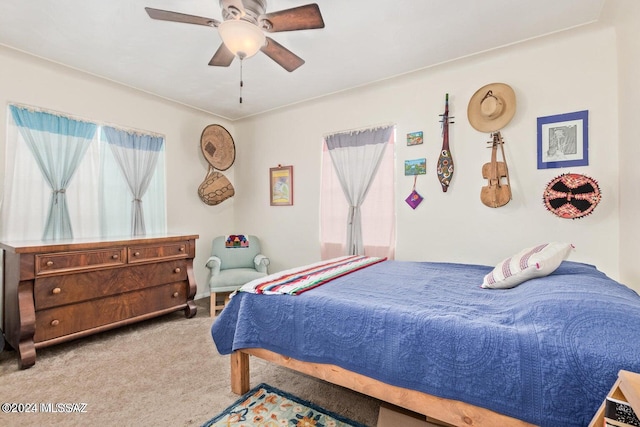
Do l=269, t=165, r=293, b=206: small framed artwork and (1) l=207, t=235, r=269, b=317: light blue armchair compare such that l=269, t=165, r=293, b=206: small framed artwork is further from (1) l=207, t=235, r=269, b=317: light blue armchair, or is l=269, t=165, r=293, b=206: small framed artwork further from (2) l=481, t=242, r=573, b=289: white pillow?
(2) l=481, t=242, r=573, b=289: white pillow

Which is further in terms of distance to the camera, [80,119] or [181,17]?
[80,119]

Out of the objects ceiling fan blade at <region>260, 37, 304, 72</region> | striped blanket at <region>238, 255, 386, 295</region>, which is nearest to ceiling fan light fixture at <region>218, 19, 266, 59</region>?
ceiling fan blade at <region>260, 37, 304, 72</region>

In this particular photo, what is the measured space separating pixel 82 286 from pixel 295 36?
2713 millimetres

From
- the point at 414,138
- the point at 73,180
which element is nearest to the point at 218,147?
the point at 73,180

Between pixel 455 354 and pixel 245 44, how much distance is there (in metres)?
1.96

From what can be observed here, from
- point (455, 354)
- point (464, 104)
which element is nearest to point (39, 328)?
point (455, 354)

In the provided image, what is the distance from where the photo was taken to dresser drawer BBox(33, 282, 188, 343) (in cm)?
229

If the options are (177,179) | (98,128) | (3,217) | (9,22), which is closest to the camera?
(9,22)

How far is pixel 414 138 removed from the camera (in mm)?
3023

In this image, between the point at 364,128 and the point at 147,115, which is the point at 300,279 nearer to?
the point at 364,128

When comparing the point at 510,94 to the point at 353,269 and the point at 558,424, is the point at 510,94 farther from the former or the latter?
the point at 558,424

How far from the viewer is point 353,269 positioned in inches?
90.0

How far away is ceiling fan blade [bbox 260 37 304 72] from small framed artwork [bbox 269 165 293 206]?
5.79 feet

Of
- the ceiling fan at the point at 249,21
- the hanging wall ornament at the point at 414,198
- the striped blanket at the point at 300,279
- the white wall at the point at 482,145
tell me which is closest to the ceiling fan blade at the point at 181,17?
the ceiling fan at the point at 249,21
